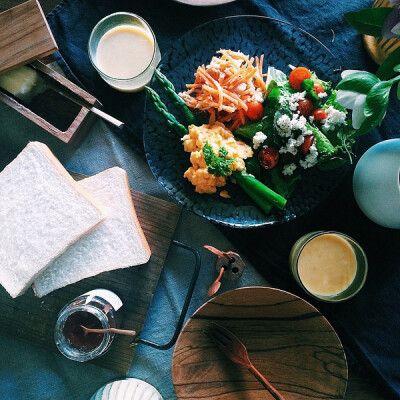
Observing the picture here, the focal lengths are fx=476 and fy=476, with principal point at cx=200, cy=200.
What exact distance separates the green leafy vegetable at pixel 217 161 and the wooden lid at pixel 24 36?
1.97ft

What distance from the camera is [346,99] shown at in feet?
3.41

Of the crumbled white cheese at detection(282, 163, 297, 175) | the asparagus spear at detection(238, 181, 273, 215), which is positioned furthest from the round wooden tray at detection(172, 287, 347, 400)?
the crumbled white cheese at detection(282, 163, 297, 175)

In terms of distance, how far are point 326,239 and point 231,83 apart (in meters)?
0.54

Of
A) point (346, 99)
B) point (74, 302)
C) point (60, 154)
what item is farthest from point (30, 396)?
point (346, 99)

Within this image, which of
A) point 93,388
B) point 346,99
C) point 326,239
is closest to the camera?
point 346,99

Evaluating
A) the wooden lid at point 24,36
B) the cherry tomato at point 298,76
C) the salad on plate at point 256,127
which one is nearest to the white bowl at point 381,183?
the salad on plate at point 256,127

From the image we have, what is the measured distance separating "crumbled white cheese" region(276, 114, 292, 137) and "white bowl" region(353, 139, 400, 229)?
25cm

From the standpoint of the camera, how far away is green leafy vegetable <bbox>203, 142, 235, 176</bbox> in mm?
1295

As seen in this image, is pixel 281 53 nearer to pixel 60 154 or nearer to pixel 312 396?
pixel 60 154

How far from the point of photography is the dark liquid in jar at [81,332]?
141cm

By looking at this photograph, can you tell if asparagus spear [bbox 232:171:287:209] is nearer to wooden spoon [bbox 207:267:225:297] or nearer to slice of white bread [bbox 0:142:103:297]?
wooden spoon [bbox 207:267:225:297]

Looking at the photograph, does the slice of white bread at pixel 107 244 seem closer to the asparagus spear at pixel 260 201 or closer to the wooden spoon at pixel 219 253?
the wooden spoon at pixel 219 253

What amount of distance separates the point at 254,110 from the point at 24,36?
2.45ft

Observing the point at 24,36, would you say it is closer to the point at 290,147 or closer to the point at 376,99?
the point at 290,147
